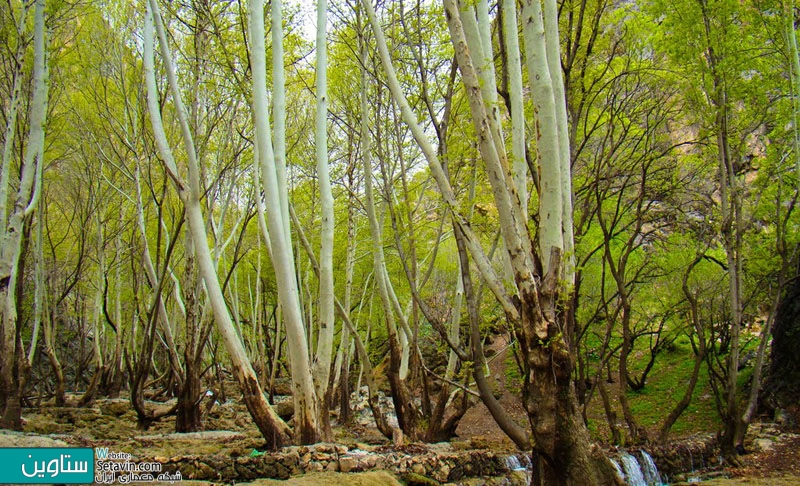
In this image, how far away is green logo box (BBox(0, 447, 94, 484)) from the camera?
4086 mm

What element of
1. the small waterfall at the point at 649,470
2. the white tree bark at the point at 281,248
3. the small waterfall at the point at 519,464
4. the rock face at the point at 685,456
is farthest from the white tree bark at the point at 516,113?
the rock face at the point at 685,456

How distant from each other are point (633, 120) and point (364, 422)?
9.28m

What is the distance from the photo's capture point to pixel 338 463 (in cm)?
520

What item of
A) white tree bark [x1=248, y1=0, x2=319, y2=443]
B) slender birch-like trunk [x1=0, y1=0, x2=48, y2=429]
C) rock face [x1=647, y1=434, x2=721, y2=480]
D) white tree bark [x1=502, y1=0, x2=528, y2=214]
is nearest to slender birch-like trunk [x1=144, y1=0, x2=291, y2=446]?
white tree bark [x1=248, y1=0, x2=319, y2=443]

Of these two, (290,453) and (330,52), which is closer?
(290,453)

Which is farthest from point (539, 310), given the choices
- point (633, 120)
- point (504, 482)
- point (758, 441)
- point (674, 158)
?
point (674, 158)

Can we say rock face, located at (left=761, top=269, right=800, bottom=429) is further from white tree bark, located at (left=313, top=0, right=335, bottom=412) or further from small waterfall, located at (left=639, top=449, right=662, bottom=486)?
white tree bark, located at (left=313, top=0, right=335, bottom=412)

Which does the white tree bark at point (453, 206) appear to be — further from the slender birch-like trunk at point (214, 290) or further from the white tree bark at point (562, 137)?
the slender birch-like trunk at point (214, 290)

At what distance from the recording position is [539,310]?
3.67m

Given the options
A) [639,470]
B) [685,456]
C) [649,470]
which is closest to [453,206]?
[639,470]

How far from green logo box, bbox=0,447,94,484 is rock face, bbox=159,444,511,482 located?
0.62 metres

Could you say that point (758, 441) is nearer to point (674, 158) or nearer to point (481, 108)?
point (674, 158)

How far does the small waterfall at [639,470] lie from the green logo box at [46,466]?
5.48 meters

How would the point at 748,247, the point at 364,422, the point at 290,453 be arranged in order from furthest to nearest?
the point at 364,422 < the point at 748,247 < the point at 290,453
